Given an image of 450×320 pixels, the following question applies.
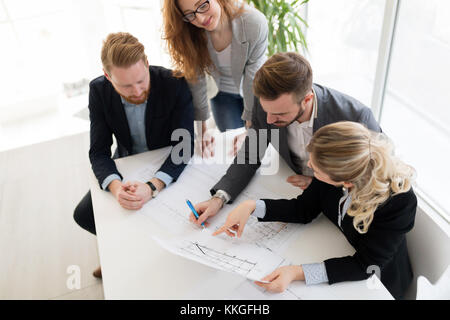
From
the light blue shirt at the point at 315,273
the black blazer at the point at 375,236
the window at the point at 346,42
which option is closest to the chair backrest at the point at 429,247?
the black blazer at the point at 375,236

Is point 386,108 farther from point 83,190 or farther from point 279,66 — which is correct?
point 83,190

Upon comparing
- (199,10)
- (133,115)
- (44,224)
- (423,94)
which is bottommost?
(44,224)

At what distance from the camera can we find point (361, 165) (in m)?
1.02

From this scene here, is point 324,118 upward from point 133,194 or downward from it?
upward

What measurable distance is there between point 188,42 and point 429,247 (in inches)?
51.0

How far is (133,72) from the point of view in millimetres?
1498

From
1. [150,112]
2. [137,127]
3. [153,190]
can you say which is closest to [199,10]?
[150,112]

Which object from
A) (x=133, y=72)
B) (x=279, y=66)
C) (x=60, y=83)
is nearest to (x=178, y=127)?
(x=133, y=72)

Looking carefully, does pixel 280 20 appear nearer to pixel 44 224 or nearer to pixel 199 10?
pixel 199 10

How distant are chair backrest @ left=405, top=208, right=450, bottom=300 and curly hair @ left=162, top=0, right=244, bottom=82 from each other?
1134mm

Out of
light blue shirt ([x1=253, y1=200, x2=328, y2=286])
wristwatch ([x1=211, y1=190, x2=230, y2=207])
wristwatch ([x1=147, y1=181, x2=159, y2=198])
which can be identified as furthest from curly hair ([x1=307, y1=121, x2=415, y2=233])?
wristwatch ([x1=147, y1=181, x2=159, y2=198])

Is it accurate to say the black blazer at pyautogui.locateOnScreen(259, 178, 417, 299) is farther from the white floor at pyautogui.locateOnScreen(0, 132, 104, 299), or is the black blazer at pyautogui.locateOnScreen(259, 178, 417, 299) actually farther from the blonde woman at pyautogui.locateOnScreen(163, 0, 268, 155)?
the white floor at pyautogui.locateOnScreen(0, 132, 104, 299)

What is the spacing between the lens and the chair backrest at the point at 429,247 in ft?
3.79

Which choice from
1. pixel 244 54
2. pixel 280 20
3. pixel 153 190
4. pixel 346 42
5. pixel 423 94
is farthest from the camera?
pixel 346 42
